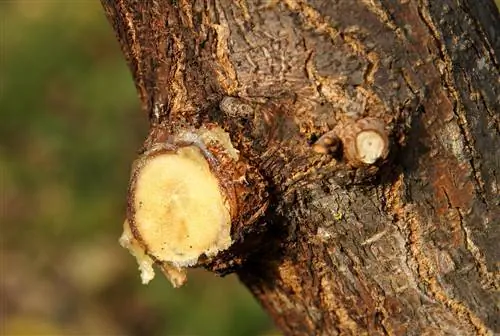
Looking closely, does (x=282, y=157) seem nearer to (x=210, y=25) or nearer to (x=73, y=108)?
(x=210, y=25)

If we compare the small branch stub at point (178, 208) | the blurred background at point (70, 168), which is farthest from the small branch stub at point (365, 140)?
the blurred background at point (70, 168)

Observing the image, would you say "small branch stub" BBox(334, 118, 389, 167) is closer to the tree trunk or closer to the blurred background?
the tree trunk

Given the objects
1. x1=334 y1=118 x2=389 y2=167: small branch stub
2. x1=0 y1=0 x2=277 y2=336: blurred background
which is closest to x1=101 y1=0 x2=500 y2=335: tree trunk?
x1=334 y1=118 x2=389 y2=167: small branch stub

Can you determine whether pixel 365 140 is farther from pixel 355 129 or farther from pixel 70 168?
pixel 70 168

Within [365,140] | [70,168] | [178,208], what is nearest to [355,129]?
[365,140]

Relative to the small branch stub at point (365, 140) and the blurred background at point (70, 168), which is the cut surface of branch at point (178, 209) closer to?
the small branch stub at point (365, 140)

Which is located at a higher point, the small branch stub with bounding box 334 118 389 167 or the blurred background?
the blurred background
